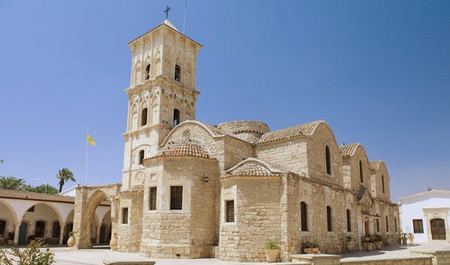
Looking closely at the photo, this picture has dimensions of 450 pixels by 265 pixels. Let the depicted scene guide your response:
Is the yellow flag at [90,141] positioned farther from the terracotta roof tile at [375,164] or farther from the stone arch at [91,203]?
the terracotta roof tile at [375,164]

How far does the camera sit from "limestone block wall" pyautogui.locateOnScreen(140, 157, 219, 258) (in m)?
14.5

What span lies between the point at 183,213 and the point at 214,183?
1.90 metres

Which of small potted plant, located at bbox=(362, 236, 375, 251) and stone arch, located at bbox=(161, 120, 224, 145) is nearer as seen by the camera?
stone arch, located at bbox=(161, 120, 224, 145)

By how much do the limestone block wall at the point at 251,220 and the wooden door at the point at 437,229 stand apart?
20.8m

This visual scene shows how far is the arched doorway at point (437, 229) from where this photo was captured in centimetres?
2797

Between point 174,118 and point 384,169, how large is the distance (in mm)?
16170

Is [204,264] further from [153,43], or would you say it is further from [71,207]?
[71,207]

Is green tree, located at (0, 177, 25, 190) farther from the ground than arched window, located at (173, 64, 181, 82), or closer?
closer

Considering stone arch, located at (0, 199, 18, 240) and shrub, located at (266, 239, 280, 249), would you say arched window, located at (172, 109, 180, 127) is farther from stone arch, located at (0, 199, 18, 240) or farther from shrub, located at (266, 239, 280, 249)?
stone arch, located at (0, 199, 18, 240)

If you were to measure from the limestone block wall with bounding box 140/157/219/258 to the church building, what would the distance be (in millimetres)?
40

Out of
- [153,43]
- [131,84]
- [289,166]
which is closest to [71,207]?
[131,84]

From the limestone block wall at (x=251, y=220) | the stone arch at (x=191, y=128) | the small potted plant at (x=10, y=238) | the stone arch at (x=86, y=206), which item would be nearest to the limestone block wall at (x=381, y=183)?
the limestone block wall at (x=251, y=220)

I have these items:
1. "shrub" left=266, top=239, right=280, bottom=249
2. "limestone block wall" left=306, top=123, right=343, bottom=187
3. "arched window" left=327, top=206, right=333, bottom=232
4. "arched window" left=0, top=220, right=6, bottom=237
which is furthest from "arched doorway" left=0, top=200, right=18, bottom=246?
"arched window" left=327, top=206, right=333, bottom=232

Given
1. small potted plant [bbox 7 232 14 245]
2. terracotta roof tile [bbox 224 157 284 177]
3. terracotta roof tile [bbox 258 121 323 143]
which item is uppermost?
terracotta roof tile [bbox 258 121 323 143]
